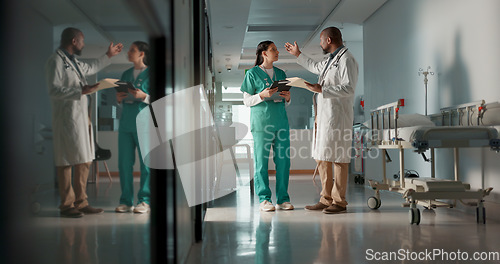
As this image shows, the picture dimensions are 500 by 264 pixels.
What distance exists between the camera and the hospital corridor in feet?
1.63

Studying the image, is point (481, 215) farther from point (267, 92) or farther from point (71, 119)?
point (71, 119)

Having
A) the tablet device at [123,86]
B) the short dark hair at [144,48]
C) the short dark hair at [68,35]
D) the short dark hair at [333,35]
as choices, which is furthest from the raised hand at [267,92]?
the short dark hair at [68,35]

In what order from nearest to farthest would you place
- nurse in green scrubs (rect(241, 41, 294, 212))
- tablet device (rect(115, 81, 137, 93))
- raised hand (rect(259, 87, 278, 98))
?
tablet device (rect(115, 81, 137, 93)) → raised hand (rect(259, 87, 278, 98)) → nurse in green scrubs (rect(241, 41, 294, 212))

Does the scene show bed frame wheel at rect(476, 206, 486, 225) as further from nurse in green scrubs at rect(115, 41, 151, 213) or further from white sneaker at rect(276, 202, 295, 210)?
nurse in green scrubs at rect(115, 41, 151, 213)

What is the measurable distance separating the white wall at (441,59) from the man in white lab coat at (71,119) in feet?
11.5

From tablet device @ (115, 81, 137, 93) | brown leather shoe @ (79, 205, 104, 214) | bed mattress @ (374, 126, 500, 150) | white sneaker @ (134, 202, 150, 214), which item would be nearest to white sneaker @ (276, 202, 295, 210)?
bed mattress @ (374, 126, 500, 150)

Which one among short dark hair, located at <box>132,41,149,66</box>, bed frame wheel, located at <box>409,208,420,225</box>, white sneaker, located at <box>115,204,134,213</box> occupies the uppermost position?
short dark hair, located at <box>132,41,149,66</box>

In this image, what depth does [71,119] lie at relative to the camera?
1.83ft

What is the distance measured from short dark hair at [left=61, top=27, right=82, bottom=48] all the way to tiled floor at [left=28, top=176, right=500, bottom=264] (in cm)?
18

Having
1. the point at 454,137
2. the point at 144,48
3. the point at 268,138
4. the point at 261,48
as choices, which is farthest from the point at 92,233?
the point at 261,48

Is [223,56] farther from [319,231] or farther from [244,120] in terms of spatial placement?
[319,231]

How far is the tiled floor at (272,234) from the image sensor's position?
59 cm

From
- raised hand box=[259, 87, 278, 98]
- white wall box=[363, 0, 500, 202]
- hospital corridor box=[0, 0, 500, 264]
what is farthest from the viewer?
raised hand box=[259, 87, 278, 98]

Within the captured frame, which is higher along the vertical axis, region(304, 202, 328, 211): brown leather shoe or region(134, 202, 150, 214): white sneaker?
region(134, 202, 150, 214): white sneaker
